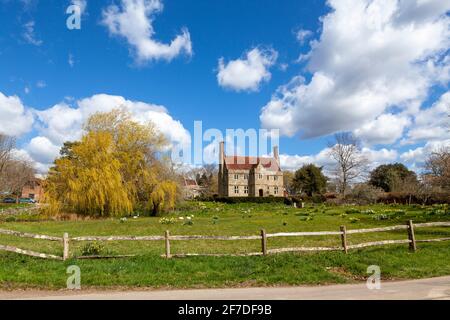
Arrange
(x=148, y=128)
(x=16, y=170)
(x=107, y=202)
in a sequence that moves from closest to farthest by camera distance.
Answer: (x=107, y=202)
(x=148, y=128)
(x=16, y=170)

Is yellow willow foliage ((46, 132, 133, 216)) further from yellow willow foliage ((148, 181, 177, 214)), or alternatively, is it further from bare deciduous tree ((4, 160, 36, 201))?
bare deciduous tree ((4, 160, 36, 201))

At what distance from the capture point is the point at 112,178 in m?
35.7

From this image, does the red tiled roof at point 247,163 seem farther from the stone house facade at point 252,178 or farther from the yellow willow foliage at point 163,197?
the yellow willow foliage at point 163,197

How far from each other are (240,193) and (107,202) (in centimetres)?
5073

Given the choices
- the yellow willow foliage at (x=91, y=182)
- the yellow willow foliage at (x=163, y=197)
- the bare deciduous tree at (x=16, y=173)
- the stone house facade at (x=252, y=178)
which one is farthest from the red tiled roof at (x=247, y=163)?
Result: the yellow willow foliage at (x=91, y=182)

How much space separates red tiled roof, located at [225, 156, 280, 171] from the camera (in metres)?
85.6

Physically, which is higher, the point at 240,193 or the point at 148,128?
the point at 148,128

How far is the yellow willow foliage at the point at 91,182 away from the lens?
34938mm

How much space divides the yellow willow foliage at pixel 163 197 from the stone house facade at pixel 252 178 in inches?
1754
